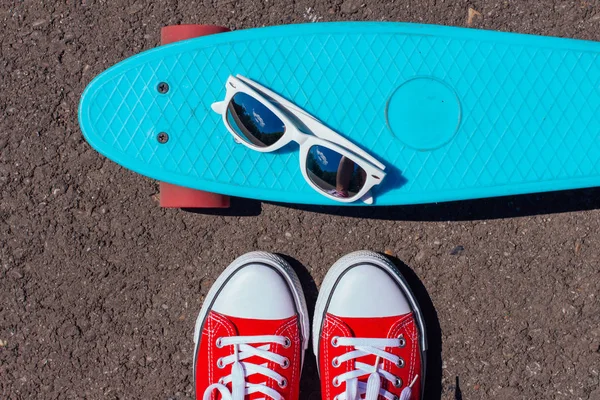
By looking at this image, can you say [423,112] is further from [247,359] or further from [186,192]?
[247,359]

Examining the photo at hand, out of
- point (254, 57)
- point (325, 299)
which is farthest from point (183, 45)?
point (325, 299)

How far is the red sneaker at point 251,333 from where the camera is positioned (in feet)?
4.65

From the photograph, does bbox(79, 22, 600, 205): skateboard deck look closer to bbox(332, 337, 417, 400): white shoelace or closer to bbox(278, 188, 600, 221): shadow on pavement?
bbox(278, 188, 600, 221): shadow on pavement

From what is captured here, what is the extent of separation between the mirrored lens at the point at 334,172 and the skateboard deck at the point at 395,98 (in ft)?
0.27

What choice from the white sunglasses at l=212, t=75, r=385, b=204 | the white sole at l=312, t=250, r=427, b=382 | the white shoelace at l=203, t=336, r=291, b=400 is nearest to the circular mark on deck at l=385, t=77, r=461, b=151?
the white sunglasses at l=212, t=75, r=385, b=204

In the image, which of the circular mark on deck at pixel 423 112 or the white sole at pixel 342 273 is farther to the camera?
the white sole at pixel 342 273

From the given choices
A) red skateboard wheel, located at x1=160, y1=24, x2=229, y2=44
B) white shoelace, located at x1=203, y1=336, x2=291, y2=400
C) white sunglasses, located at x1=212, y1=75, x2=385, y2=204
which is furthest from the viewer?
white shoelace, located at x1=203, y1=336, x2=291, y2=400

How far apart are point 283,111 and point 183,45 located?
0.33 metres

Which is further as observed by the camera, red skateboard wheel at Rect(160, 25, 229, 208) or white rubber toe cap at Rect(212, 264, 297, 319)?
white rubber toe cap at Rect(212, 264, 297, 319)

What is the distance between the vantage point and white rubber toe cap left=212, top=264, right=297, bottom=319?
4.65 feet

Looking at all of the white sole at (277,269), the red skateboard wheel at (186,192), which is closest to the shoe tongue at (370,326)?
the white sole at (277,269)

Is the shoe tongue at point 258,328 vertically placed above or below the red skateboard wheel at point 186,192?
below

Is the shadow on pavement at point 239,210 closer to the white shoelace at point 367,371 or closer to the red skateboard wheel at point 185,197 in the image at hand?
the red skateboard wheel at point 185,197

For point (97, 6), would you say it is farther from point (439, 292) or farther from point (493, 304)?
point (493, 304)
